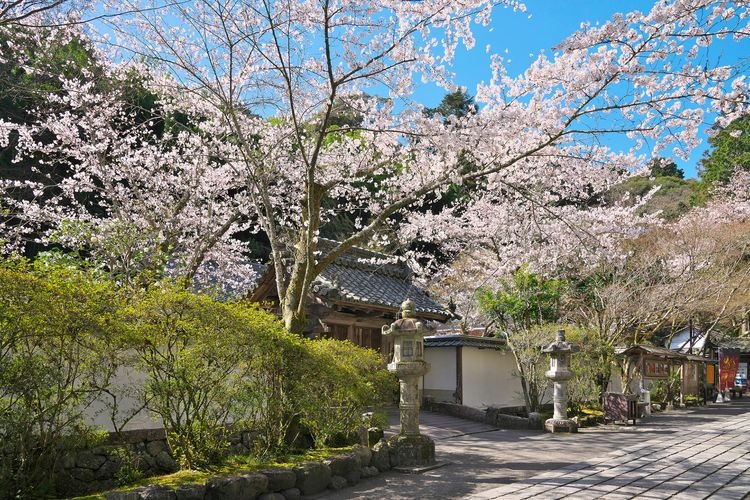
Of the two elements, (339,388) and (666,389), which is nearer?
(339,388)

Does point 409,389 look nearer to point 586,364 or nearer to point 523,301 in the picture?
point 523,301

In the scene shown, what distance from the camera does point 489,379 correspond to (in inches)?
706

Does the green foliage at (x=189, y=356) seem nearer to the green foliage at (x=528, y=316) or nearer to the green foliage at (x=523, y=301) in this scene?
the green foliage at (x=528, y=316)

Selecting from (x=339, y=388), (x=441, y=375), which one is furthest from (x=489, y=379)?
(x=339, y=388)

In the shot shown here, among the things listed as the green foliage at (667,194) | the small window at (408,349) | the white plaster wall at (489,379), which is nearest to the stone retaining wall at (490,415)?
the white plaster wall at (489,379)

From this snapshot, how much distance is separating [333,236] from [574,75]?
16.6 m

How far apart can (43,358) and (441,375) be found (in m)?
13.0

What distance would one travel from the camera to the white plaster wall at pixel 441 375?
16922 millimetres

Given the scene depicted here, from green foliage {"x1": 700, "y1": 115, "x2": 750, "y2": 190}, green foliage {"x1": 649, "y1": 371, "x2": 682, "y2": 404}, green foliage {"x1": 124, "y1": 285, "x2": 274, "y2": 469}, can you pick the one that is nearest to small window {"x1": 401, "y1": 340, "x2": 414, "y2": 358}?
green foliage {"x1": 124, "y1": 285, "x2": 274, "y2": 469}

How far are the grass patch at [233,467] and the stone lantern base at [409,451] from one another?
89cm

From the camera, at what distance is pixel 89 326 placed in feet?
18.2

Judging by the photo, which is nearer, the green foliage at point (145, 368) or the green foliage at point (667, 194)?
the green foliage at point (145, 368)

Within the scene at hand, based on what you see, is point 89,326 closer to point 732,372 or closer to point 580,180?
point 580,180

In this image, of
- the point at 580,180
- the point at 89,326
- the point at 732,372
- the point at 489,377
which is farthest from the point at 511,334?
the point at 732,372
